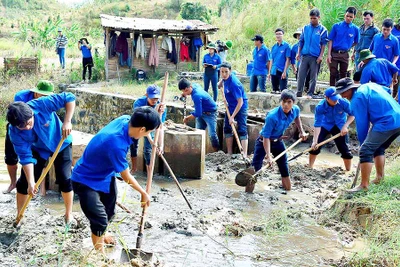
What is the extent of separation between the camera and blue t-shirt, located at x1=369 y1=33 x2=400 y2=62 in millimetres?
9344

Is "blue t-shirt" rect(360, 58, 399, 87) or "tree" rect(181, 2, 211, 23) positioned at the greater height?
"tree" rect(181, 2, 211, 23)

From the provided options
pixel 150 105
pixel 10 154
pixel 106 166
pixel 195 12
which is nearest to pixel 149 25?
pixel 150 105

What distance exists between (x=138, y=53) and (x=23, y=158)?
12600 millimetres

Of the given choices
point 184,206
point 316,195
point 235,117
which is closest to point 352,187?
point 316,195

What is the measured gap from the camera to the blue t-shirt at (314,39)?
9969 millimetres

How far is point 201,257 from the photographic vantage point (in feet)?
18.3

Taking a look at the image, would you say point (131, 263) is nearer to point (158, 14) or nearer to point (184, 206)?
point (184, 206)

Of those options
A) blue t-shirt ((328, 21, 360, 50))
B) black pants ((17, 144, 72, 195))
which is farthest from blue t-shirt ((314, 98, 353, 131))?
black pants ((17, 144, 72, 195))

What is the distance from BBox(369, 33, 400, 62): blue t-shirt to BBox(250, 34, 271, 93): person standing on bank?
A: 2924 millimetres

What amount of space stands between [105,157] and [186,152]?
4339 mm

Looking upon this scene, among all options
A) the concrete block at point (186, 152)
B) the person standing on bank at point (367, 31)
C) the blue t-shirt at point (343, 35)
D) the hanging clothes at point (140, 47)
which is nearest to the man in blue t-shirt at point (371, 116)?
the concrete block at point (186, 152)

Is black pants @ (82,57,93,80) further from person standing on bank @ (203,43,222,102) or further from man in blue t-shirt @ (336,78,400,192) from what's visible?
man in blue t-shirt @ (336,78,400,192)

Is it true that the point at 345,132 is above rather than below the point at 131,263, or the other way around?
above

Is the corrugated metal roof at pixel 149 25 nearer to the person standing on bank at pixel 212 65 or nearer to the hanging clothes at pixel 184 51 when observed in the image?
the hanging clothes at pixel 184 51
